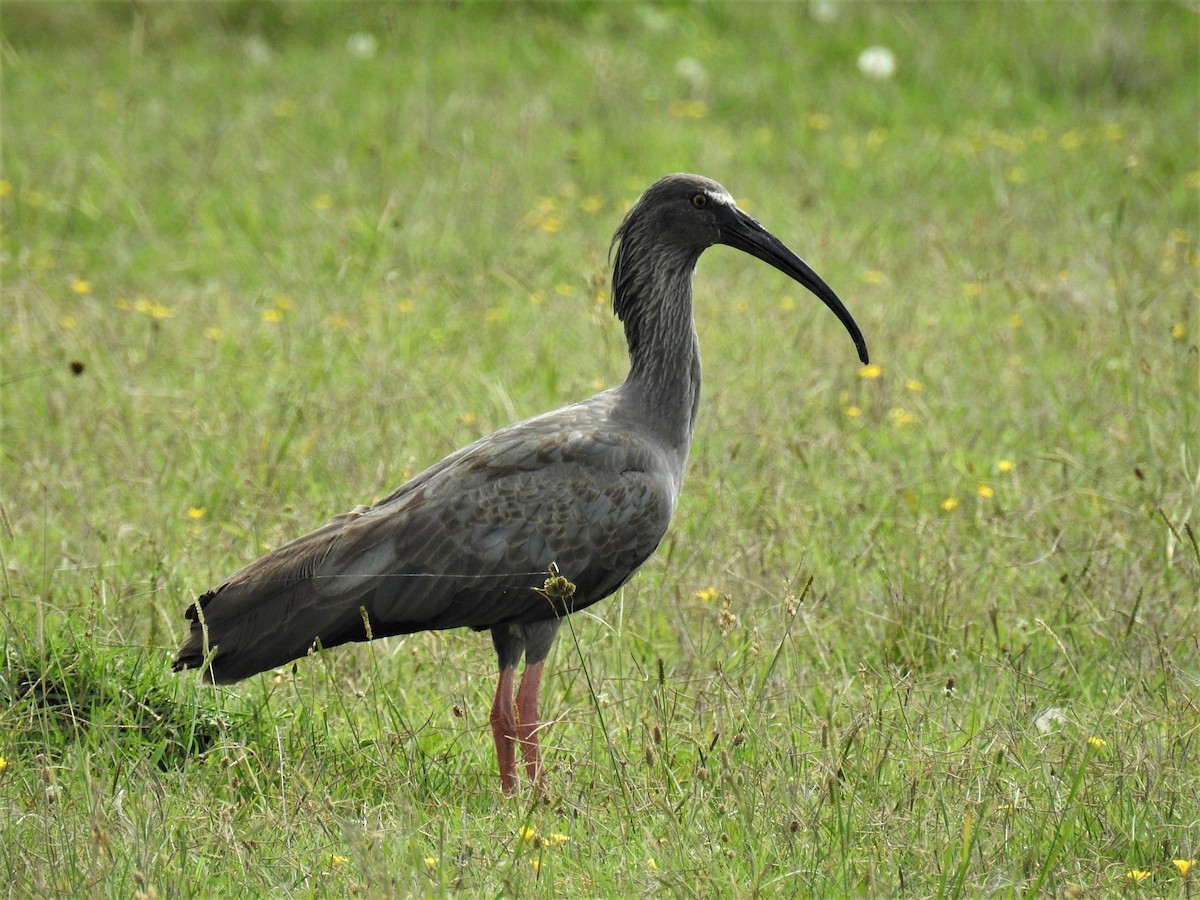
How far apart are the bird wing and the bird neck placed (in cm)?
28

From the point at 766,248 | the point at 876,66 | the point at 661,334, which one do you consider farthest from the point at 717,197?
the point at 876,66

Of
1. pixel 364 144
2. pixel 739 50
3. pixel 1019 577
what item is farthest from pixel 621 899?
pixel 739 50

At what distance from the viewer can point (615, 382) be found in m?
6.85

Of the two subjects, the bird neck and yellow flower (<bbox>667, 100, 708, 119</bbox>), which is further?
yellow flower (<bbox>667, 100, 708, 119</bbox>)

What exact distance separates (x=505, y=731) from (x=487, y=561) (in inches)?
19.3

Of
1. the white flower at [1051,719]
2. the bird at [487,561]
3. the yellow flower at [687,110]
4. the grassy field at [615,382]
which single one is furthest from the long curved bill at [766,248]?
the yellow flower at [687,110]

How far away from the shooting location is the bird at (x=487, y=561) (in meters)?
4.27

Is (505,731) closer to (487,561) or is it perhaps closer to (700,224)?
(487,561)

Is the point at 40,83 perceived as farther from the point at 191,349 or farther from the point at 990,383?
the point at 990,383

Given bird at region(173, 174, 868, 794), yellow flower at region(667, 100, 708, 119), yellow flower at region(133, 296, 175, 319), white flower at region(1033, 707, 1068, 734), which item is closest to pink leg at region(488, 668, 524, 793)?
bird at region(173, 174, 868, 794)

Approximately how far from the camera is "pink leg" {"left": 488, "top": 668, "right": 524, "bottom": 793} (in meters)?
4.28

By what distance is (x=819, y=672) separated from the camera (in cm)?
473

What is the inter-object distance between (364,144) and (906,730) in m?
6.72

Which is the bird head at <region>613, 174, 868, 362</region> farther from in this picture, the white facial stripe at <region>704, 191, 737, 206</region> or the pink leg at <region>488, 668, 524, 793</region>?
the pink leg at <region>488, 668, 524, 793</region>
